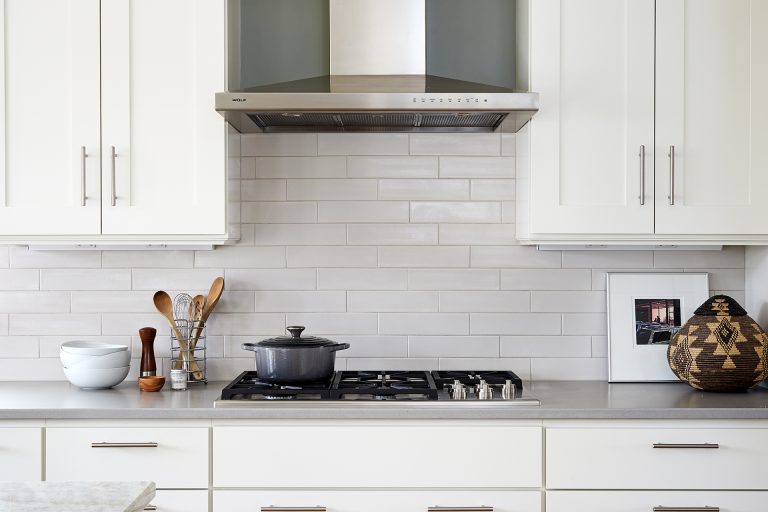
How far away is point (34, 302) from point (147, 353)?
0.55 meters

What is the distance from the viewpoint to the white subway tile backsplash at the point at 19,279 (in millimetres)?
3035

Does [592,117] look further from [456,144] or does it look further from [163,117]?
[163,117]

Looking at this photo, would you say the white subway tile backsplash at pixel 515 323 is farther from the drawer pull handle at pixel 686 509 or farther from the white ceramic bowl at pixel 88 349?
the white ceramic bowl at pixel 88 349

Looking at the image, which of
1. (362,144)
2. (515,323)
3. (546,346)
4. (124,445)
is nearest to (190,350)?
(124,445)

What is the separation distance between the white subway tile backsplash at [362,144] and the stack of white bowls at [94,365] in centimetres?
110

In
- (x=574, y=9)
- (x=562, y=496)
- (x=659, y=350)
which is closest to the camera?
(x=562, y=496)

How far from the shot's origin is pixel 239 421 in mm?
2408

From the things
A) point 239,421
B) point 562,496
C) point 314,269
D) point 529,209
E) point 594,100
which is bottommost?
point 562,496

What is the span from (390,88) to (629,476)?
4.98ft

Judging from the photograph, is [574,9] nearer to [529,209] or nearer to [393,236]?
[529,209]

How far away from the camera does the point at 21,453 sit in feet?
7.89

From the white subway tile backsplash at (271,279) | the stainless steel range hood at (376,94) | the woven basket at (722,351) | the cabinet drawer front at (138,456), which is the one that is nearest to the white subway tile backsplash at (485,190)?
the stainless steel range hood at (376,94)

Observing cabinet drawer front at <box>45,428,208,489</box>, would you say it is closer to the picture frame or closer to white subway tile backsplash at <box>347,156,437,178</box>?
white subway tile backsplash at <box>347,156,437,178</box>

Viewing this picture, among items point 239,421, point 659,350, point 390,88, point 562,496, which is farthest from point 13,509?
point 659,350
